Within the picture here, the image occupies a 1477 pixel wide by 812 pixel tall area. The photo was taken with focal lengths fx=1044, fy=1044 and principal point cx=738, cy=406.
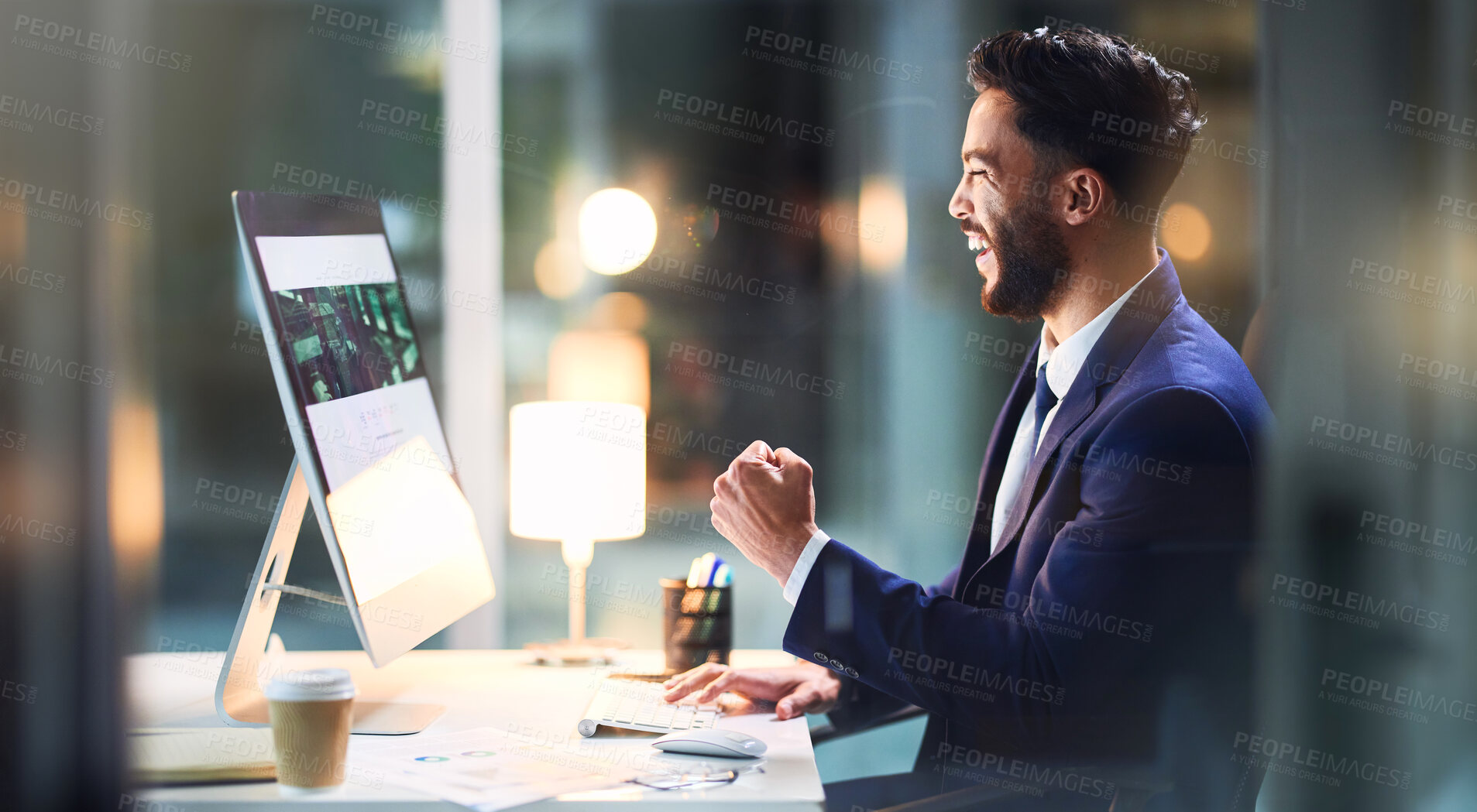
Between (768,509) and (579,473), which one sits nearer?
(768,509)

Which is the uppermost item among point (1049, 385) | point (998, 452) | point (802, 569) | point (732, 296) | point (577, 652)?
point (732, 296)

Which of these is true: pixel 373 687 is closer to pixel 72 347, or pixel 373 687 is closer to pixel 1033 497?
pixel 72 347

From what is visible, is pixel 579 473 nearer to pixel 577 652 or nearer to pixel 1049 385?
pixel 577 652

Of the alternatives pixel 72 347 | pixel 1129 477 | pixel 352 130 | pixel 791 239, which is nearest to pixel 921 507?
pixel 791 239

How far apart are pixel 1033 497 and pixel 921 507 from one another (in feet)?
2.93

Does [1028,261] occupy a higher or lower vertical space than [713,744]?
higher

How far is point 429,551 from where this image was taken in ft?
4.58

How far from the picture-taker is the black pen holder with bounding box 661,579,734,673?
1.58 m

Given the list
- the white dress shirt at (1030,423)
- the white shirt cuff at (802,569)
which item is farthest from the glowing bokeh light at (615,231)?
the white shirt cuff at (802,569)

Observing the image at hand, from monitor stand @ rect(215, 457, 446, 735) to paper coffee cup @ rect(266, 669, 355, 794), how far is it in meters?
0.17

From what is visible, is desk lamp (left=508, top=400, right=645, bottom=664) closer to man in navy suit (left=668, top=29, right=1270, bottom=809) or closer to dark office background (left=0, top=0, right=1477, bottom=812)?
man in navy suit (left=668, top=29, right=1270, bottom=809)

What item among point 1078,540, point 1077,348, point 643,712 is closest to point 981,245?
point 1077,348

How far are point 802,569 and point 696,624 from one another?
1.18 feet

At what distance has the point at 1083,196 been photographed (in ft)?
4.70
